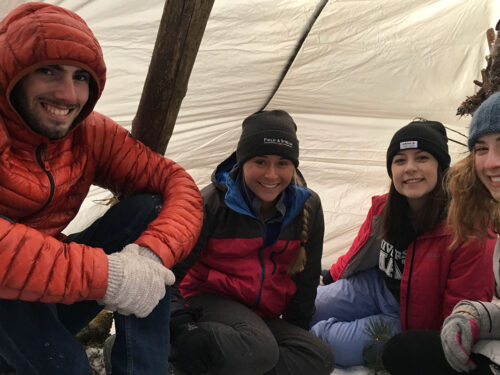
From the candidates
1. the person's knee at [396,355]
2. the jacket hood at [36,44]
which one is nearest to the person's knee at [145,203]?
the jacket hood at [36,44]

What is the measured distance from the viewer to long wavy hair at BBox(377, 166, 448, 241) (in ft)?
6.57

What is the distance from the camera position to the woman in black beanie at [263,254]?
1.77 m

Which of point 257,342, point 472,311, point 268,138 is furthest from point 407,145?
point 257,342

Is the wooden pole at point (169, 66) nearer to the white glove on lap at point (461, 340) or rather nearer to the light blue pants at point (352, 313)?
the light blue pants at point (352, 313)

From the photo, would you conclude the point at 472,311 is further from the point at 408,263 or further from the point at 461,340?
the point at 408,263

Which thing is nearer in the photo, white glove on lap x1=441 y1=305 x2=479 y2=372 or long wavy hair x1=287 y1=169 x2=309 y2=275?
white glove on lap x1=441 y1=305 x2=479 y2=372

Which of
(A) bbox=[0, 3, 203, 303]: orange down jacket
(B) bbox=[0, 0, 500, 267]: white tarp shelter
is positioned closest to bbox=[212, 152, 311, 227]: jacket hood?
(A) bbox=[0, 3, 203, 303]: orange down jacket

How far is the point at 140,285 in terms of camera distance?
1.24 metres

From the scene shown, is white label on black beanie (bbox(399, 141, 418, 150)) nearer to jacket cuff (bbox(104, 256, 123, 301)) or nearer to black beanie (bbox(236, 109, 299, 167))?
black beanie (bbox(236, 109, 299, 167))

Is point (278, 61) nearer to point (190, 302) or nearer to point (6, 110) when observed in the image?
point (190, 302)

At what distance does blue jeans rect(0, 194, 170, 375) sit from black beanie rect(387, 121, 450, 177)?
112 centimetres

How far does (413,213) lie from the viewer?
2.08 metres

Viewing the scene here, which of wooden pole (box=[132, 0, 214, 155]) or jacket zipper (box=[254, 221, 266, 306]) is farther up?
wooden pole (box=[132, 0, 214, 155])

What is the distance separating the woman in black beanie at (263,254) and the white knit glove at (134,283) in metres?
0.43
